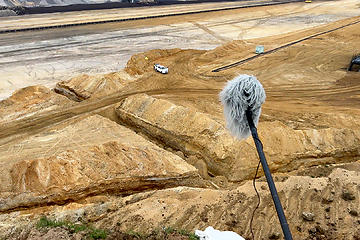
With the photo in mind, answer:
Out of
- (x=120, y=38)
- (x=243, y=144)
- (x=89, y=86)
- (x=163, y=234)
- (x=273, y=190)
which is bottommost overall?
(x=243, y=144)

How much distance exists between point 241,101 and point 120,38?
3570 cm

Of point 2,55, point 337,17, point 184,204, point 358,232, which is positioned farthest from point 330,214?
point 337,17

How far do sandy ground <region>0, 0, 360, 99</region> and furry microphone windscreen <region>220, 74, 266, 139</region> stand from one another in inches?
859

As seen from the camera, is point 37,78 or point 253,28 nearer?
point 37,78

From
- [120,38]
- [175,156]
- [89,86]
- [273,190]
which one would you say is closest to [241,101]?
[273,190]

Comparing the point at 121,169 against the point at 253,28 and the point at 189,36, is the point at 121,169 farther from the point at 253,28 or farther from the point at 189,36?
the point at 253,28

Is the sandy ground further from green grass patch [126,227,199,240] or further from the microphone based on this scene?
the microphone

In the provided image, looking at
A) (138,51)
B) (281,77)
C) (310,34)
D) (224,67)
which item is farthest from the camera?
(310,34)

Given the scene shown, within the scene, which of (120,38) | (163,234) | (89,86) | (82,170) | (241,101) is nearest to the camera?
(241,101)

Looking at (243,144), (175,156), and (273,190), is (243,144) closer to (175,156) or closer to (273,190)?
(175,156)

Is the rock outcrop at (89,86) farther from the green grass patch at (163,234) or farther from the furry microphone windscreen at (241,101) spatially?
the furry microphone windscreen at (241,101)

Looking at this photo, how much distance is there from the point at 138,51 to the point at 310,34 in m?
22.5

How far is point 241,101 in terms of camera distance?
3.85m

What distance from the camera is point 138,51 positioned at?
105 ft
